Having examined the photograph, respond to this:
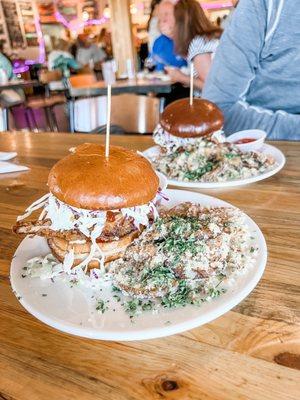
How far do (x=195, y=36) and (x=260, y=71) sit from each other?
2.11m

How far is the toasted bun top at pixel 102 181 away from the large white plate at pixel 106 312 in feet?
0.62

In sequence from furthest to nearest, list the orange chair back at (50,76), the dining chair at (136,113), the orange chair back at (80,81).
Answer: the orange chair back at (50,76) < the orange chair back at (80,81) < the dining chair at (136,113)

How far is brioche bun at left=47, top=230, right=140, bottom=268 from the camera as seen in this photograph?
87 cm

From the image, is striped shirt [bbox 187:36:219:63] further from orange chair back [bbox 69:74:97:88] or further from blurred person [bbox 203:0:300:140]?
orange chair back [bbox 69:74:97:88]

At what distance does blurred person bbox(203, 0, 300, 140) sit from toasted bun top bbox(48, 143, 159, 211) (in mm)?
1490

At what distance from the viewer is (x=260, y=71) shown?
2244 mm

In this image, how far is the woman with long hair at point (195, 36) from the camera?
3977mm

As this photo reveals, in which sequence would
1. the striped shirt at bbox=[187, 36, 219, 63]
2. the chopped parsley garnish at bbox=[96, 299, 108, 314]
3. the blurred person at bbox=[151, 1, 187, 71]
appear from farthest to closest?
the blurred person at bbox=[151, 1, 187, 71], the striped shirt at bbox=[187, 36, 219, 63], the chopped parsley garnish at bbox=[96, 299, 108, 314]

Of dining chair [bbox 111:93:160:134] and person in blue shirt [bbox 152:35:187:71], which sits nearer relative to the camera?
dining chair [bbox 111:93:160:134]

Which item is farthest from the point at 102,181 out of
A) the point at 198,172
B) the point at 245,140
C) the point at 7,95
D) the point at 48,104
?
the point at 48,104

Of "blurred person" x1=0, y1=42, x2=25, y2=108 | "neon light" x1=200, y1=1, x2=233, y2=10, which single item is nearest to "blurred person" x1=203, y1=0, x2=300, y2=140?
"blurred person" x1=0, y1=42, x2=25, y2=108

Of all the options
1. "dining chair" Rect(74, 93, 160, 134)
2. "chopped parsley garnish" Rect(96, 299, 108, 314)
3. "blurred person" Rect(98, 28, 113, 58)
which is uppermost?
"chopped parsley garnish" Rect(96, 299, 108, 314)

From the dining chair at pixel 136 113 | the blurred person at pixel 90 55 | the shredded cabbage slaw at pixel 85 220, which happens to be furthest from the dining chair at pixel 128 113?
the blurred person at pixel 90 55

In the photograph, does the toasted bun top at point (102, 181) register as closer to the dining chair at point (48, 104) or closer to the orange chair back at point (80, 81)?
the orange chair back at point (80, 81)
